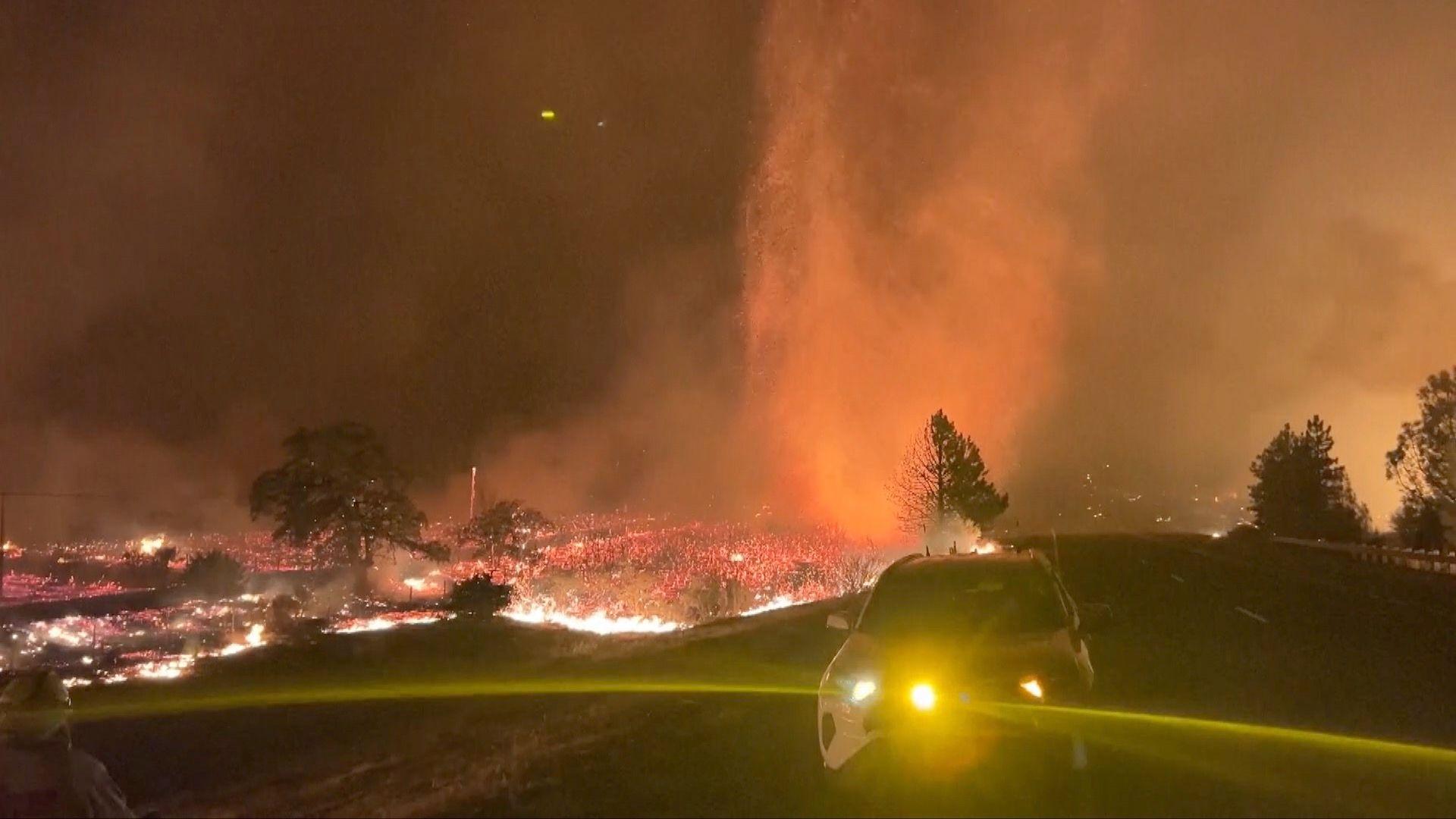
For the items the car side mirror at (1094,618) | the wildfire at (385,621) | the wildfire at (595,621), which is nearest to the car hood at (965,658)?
the car side mirror at (1094,618)

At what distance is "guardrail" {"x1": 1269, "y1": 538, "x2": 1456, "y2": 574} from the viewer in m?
39.3

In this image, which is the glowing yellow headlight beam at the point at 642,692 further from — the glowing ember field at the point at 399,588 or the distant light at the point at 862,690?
the glowing ember field at the point at 399,588

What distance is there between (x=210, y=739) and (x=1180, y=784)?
1795 centimetres

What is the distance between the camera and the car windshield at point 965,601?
937 cm

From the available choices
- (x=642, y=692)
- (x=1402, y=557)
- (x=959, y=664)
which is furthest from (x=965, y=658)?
(x=1402, y=557)

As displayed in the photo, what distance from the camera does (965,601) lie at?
977 cm

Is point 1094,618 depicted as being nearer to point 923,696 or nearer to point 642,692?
point 923,696

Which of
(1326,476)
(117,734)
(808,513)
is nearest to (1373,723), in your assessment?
(117,734)

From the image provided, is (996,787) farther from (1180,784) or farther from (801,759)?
(801,759)

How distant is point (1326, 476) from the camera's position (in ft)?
279

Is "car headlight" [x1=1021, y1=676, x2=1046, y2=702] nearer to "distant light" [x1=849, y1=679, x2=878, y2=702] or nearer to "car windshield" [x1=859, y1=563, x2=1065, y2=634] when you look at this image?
"car windshield" [x1=859, y1=563, x2=1065, y2=634]

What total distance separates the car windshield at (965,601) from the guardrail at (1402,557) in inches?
1413

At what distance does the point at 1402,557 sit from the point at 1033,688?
1666 inches

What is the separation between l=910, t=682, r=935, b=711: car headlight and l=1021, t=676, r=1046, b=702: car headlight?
2.28ft
